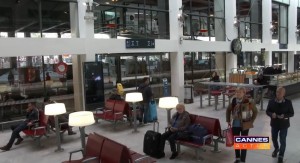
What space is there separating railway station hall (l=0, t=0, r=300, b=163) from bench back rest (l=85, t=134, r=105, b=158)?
0.02 meters

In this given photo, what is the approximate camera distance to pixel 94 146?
18.4 ft

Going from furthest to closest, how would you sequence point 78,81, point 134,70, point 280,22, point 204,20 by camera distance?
1. point 280,22
2. point 204,20
3. point 134,70
4. point 78,81

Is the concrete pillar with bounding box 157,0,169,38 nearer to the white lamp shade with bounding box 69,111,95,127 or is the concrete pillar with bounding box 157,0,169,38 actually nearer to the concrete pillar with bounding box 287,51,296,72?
the white lamp shade with bounding box 69,111,95,127

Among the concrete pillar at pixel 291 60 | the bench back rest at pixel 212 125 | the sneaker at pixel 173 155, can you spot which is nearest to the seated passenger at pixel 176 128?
the sneaker at pixel 173 155

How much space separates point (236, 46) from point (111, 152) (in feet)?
48.7

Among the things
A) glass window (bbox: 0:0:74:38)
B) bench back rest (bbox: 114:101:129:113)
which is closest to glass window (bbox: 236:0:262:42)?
glass window (bbox: 0:0:74:38)

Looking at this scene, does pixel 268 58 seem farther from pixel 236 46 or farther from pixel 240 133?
pixel 240 133

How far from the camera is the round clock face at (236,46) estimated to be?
17875mm

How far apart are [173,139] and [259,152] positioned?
2.11 metres

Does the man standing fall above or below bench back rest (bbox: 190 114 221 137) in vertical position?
above

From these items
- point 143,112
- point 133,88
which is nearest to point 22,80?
point 143,112

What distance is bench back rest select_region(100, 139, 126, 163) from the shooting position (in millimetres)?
4870

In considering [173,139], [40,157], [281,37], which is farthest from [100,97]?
[281,37]

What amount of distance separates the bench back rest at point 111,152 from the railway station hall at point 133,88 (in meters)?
0.03
